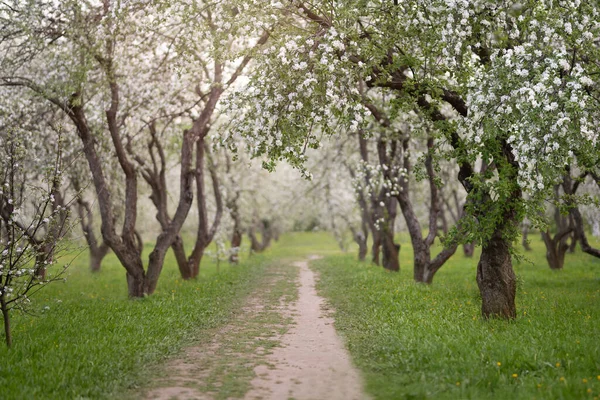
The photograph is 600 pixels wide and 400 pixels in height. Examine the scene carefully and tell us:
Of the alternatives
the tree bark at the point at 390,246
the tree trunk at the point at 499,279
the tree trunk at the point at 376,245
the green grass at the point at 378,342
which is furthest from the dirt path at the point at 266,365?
the tree trunk at the point at 376,245

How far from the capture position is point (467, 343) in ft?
30.6

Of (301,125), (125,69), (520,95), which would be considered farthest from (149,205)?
(520,95)

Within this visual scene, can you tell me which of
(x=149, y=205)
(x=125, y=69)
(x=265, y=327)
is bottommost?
(x=265, y=327)

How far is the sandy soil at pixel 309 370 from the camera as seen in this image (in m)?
7.61

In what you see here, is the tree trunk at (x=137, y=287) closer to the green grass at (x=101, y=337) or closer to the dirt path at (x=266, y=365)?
the green grass at (x=101, y=337)

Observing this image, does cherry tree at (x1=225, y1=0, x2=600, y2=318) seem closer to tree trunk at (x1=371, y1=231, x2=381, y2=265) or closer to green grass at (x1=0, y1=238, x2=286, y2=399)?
green grass at (x1=0, y1=238, x2=286, y2=399)

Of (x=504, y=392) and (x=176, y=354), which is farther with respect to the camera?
(x=176, y=354)

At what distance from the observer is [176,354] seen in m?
9.80

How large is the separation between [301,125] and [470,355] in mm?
5284

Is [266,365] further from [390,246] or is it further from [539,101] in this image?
[390,246]

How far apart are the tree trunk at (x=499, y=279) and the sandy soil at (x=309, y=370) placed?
11.2 feet

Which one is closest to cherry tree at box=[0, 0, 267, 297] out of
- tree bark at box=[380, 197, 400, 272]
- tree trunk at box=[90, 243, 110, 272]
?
tree bark at box=[380, 197, 400, 272]

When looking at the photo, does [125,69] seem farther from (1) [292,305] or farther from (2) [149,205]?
(2) [149,205]

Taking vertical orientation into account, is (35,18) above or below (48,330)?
above
